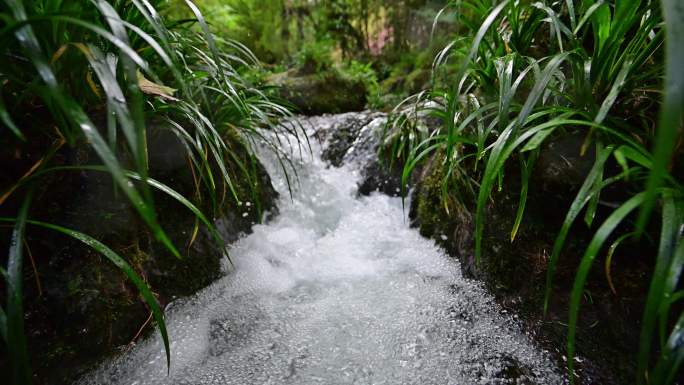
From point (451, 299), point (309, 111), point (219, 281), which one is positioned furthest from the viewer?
point (309, 111)

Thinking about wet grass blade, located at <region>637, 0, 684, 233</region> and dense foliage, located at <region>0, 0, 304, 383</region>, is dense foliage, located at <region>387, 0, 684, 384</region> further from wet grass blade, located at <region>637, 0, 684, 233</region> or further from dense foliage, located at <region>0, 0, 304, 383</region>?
dense foliage, located at <region>0, 0, 304, 383</region>

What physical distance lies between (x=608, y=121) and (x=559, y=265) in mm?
440

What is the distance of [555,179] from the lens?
3.29 feet

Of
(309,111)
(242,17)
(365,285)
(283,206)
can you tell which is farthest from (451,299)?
(242,17)

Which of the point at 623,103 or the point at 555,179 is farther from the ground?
the point at 623,103

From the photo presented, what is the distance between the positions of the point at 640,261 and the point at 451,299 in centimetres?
55

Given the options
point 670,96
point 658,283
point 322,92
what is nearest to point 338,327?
point 658,283

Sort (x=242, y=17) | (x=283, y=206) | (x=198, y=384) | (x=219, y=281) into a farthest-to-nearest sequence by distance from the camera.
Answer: (x=242, y=17), (x=283, y=206), (x=219, y=281), (x=198, y=384)

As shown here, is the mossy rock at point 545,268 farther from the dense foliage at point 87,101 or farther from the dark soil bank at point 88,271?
the dark soil bank at point 88,271

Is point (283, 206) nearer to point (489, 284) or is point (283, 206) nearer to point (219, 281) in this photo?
point (219, 281)

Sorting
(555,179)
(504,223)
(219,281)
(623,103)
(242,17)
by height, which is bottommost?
(219,281)

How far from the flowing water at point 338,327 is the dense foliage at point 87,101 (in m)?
0.27

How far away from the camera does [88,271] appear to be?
888 millimetres

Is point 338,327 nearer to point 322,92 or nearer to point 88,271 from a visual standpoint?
point 88,271
